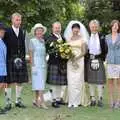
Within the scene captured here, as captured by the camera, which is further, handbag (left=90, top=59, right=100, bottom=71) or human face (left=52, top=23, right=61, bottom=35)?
handbag (left=90, top=59, right=100, bottom=71)

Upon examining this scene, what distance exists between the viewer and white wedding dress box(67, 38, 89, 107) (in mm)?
11672

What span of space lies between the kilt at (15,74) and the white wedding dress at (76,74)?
1.00m

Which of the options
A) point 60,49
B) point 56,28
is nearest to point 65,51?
point 60,49

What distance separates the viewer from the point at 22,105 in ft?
37.7

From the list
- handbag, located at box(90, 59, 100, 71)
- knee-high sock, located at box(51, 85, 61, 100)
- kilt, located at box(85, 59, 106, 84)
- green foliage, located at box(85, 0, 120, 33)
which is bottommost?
knee-high sock, located at box(51, 85, 61, 100)

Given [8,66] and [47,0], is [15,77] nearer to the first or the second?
[8,66]

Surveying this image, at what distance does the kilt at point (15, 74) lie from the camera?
11.2m

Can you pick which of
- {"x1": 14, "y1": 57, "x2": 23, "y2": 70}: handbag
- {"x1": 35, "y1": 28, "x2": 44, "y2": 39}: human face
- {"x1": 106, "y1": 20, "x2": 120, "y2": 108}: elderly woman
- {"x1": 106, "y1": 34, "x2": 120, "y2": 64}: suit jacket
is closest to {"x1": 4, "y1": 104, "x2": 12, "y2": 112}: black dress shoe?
{"x1": 14, "y1": 57, "x2": 23, "y2": 70}: handbag

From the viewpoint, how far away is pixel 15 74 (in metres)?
11.2

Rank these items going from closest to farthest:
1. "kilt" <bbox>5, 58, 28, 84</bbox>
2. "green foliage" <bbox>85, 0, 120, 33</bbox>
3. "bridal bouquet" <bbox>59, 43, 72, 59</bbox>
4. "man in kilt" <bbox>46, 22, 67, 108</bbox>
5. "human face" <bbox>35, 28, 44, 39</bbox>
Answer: "kilt" <bbox>5, 58, 28, 84</bbox>
"bridal bouquet" <bbox>59, 43, 72, 59</bbox>
"human face" <bbox>35, 28, 44, 39</bbox>
"man in kilt" <bbox>46, 22, 67, 108</bbox>
"green foliage" <bbox>85, 0, 120, 33</bbox>

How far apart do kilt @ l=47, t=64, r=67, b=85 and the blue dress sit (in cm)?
18

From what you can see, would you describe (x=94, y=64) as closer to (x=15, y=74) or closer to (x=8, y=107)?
(x=15, y=74)

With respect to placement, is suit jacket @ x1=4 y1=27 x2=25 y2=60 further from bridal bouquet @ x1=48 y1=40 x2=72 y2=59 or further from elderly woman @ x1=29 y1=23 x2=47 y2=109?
bridal bouquet @ x1=48 y1=40 x2=72 y2=59

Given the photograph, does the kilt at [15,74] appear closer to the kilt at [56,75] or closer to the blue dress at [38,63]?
the blue dress at [38,63]
